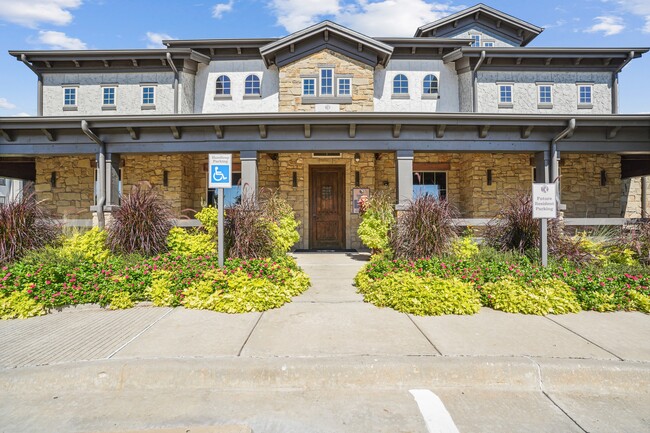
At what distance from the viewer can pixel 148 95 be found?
1197 cm

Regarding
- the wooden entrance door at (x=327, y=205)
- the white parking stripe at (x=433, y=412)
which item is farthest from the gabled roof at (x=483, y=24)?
the white parking stripe at (x=433, y=412)

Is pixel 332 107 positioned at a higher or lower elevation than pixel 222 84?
lower

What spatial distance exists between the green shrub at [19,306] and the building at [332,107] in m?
4.29

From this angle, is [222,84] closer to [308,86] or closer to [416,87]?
[308,86]

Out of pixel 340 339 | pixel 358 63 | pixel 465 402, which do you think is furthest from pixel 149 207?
pixel 358 63

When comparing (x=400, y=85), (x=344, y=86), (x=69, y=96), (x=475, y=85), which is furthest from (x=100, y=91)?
(x=475, y=85)

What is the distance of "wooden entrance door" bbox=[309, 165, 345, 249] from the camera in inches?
438

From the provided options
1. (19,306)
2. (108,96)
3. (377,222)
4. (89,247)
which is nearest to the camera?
(19,306)

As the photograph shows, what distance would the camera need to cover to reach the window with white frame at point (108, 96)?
470 inches

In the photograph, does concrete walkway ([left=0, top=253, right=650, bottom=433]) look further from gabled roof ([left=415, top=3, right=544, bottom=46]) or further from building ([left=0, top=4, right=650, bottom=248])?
gabled roof ([left=415, top=3, right=544, bottom=46])

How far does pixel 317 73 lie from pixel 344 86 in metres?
1.00

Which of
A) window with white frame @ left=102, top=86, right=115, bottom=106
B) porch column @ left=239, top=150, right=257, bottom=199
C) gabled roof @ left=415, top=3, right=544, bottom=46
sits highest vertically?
gabled roof @ left=415, top=3, right=544, bottom=46

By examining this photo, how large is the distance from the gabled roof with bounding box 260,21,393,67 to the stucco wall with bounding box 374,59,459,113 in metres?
0.78

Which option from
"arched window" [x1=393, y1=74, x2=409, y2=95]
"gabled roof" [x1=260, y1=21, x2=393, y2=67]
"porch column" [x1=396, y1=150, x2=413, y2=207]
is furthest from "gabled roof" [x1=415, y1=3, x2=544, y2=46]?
"porch column" [x1=396, y1=150, x2=413, y2=207]
